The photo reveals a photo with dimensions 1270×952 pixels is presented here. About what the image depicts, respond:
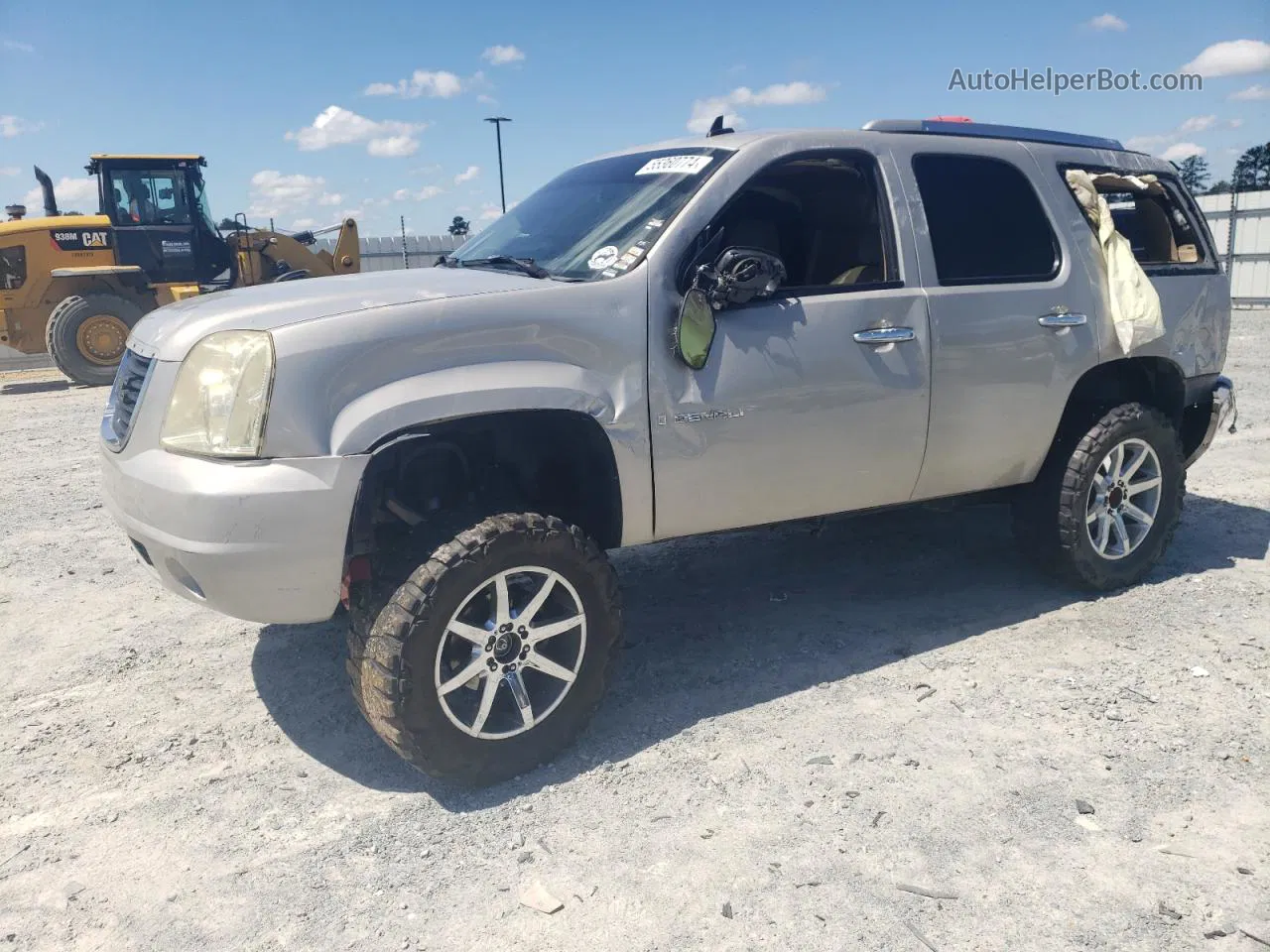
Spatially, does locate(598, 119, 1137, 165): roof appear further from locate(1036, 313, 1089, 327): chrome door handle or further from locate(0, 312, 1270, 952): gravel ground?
locate(0, 312, 1270, 952): gravel ground

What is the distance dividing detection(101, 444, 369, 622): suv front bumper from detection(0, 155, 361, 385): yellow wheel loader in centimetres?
1253

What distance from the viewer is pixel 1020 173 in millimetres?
4273

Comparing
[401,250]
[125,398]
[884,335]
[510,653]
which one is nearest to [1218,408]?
[884,335]

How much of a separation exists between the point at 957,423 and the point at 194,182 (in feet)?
45.9

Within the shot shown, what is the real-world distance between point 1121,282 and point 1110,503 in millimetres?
1027

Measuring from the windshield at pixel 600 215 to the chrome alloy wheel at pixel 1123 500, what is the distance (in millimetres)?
2364

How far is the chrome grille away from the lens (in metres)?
3.09

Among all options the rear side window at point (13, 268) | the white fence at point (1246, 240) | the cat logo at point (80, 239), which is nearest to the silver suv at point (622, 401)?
the cat logo at point (80, 239)

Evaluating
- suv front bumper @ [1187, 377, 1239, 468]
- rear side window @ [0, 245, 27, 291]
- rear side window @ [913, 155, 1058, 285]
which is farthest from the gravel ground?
rear side window @ [0, 245, 27, 291]

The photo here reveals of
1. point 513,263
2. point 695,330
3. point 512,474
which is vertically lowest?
point 512,474

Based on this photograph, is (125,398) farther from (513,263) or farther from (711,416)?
(711,416)

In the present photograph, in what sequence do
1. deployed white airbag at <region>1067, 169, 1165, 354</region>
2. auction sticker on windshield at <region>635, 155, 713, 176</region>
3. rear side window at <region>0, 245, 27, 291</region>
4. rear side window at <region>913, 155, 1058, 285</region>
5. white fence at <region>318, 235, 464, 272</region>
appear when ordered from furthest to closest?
white fence at <region>318, 235, 464, 272</region> < rear side window at <region>0, 245, 27, 291</region> < deployed white airbag at <region>1067, 169, 1165, 354</region> < rear side window at <region>913, 155, 1058, 285</region> < auction sticker on windshield at <region>635, 155, 713, 176</region>

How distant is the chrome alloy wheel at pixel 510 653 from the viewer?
9.86ft

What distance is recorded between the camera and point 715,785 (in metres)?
3.03
